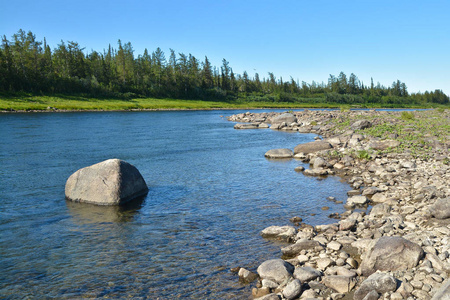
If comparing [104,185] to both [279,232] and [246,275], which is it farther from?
[246,275]

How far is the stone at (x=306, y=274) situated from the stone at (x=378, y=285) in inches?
49.8

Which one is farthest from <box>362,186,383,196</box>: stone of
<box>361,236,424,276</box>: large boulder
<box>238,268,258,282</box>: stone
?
<box>238,268,258,282</box>: stone

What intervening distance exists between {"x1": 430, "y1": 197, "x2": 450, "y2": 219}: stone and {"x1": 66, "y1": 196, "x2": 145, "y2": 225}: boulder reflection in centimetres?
1167

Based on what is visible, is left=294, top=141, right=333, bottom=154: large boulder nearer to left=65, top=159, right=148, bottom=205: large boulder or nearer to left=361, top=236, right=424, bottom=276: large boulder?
left=65, top=159, right=148, bottom=205: large boulder

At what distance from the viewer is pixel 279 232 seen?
1251 centimetres

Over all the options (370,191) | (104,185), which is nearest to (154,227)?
(104,185)

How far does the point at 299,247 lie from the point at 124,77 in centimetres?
13891

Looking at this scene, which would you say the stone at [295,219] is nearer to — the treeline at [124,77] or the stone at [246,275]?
the stone at [246,275]

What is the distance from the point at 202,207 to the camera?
52.5 ft

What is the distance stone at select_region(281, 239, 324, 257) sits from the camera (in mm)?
11117

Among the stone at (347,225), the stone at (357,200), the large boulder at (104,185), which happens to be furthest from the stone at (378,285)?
the large boulder at (104,185)

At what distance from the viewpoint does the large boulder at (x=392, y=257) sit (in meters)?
8.88

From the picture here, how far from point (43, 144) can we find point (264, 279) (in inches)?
1237

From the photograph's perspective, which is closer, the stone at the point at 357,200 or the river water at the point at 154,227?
the river water at the point at 154,227
